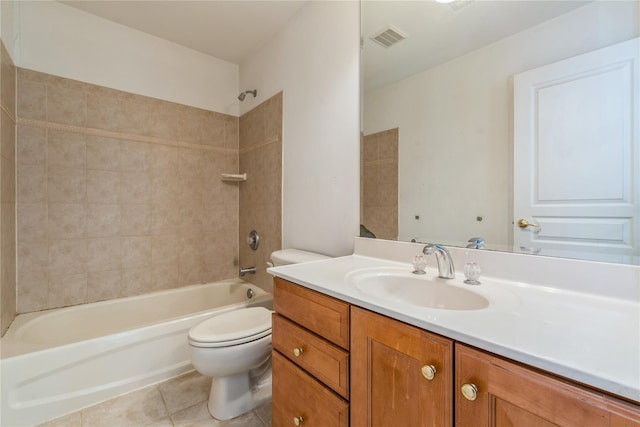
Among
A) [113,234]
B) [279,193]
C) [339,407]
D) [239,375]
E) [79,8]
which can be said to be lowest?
[239,375]

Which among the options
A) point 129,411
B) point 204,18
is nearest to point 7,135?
point 204,18

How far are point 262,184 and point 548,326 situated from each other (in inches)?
78.4

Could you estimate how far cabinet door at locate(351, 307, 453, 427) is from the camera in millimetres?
549

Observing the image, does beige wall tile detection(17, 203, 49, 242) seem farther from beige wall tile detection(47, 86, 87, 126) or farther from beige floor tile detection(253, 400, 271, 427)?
beige floor tile detection(253, 400, 271, 427)

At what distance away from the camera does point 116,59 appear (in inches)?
77.0

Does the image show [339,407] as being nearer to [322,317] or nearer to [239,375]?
[322,317]

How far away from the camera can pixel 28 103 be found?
66.1 inches

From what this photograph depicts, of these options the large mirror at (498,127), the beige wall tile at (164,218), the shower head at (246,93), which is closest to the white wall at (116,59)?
A: the shower head at (246,93)

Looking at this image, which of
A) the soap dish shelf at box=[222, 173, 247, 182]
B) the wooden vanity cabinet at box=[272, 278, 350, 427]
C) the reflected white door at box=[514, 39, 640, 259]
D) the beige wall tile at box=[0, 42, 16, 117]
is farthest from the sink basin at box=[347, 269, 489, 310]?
the beige wall tile at box=[0, 42, 16, 117]

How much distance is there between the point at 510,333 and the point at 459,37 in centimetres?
115

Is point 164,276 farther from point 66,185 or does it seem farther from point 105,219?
point 66,185

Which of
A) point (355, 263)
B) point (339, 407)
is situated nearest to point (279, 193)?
point (355, 263)

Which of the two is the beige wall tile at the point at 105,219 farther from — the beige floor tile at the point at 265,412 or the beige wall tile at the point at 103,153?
the beige floor tile at the point at 265,412

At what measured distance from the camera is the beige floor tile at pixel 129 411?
129 cm
